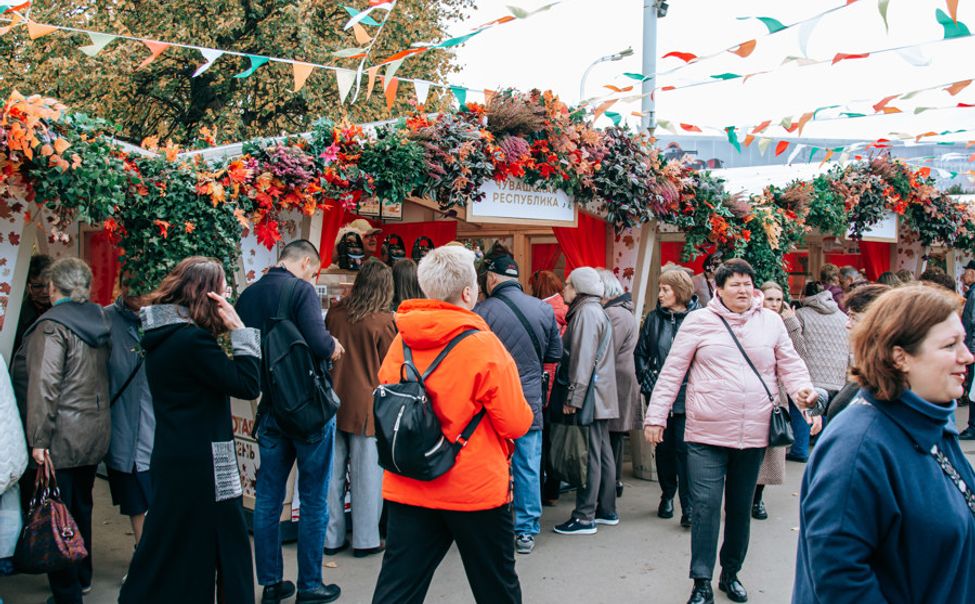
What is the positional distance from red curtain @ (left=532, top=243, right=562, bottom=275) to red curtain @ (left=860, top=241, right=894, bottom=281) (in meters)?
5.01

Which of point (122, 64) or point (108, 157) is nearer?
point (108, 157)

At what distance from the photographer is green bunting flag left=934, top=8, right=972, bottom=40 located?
4.43m

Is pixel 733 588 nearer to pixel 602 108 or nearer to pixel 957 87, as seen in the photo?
pixel 602 108

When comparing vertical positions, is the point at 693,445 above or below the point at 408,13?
below

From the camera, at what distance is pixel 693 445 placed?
13.2 ft

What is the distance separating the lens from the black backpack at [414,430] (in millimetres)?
2791

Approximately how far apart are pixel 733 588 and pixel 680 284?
2.06 m

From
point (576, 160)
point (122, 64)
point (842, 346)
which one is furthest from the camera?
point (122, 64)

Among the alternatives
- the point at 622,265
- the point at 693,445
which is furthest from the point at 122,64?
the point at 693,445

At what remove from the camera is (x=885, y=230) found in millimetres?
9648

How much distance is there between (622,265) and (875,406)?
18.4ft

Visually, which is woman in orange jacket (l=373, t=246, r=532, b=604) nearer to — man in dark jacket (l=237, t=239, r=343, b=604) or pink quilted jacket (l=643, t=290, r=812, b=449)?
man in dark jacket (l=237, t=239, r=343, b=604)

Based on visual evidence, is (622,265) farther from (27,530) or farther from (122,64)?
(122,64)

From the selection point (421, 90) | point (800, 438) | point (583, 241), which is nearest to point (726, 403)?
point (421, 90)
